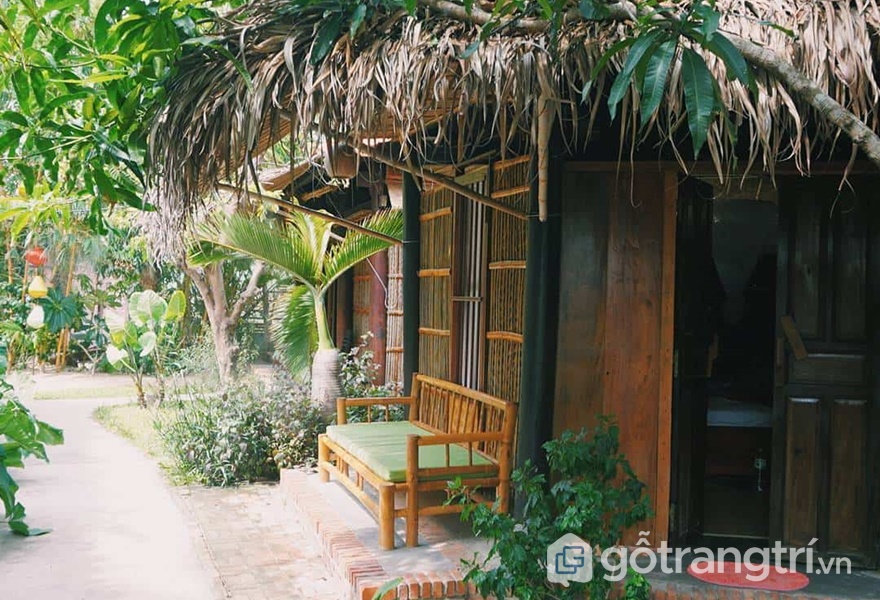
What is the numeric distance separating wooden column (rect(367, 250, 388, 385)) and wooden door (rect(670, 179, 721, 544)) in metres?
4.47

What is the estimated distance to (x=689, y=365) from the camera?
4.81m

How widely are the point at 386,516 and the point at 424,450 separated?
726mm

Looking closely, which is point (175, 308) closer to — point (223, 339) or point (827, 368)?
point (223, 339)

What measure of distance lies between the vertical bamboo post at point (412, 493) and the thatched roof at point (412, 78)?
1721mm

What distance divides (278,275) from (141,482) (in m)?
6.76

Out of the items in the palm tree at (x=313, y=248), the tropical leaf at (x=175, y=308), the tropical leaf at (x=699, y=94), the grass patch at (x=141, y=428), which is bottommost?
the grass patch at (x=141, y=428)

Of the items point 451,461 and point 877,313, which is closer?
point 877,313

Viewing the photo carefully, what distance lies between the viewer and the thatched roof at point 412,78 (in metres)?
3.54

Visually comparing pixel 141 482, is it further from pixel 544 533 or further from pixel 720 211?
pixel 720 211

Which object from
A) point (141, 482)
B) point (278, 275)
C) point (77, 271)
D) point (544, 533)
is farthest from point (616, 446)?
point (77, 271)

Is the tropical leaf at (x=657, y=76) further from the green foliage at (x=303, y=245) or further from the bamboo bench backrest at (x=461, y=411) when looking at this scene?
the green foliage at (x=303, y=245)

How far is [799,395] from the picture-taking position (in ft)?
14.8

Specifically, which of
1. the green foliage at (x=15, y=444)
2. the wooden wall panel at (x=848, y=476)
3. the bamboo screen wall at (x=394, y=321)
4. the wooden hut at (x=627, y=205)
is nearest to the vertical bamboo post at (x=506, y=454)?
the wooden hut at (x=627, y=205)

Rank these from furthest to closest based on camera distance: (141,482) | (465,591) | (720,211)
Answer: (720,211)
(141,482)
(465,591)
